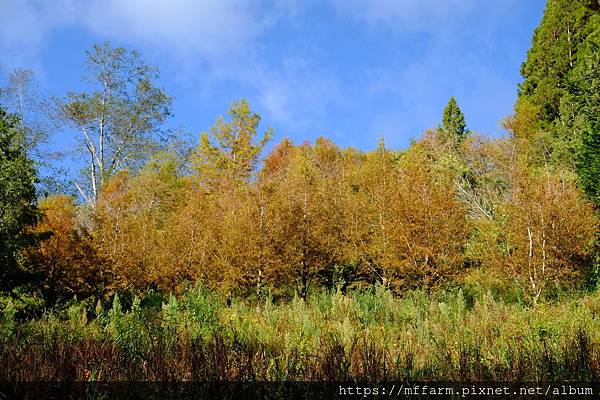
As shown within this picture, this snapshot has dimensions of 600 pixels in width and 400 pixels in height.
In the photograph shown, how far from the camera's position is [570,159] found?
25078 mm

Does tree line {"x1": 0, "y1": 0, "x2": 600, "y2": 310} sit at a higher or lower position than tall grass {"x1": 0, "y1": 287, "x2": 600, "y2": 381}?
higher

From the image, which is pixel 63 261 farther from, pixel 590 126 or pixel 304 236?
pixel 590 126

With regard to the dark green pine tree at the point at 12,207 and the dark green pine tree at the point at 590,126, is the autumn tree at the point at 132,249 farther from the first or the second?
the dark green pine tree at the point at 590,126

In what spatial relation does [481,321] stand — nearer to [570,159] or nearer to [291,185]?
[291,185]

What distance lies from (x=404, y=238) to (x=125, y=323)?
1044 cm

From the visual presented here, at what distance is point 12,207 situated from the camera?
12242mm

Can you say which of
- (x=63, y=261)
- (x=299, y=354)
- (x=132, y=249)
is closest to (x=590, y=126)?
(x=299, y=354)

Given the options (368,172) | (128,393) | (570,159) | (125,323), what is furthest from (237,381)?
(570,159)

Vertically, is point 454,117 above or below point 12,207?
above

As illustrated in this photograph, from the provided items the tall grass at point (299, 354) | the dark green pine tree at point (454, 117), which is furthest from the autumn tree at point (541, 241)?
the dark green pine tree at point (454, 117)

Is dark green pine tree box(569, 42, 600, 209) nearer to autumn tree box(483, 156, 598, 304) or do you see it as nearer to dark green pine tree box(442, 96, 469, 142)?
autumn tree box(483, 156, 598, 304)

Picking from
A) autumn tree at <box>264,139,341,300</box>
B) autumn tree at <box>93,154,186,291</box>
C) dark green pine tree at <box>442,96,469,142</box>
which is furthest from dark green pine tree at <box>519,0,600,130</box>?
Result: autumn tree at <box>93,154,186,291</box>

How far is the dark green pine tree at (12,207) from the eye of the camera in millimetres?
12078

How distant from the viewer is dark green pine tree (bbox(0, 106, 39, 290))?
1208 cm
